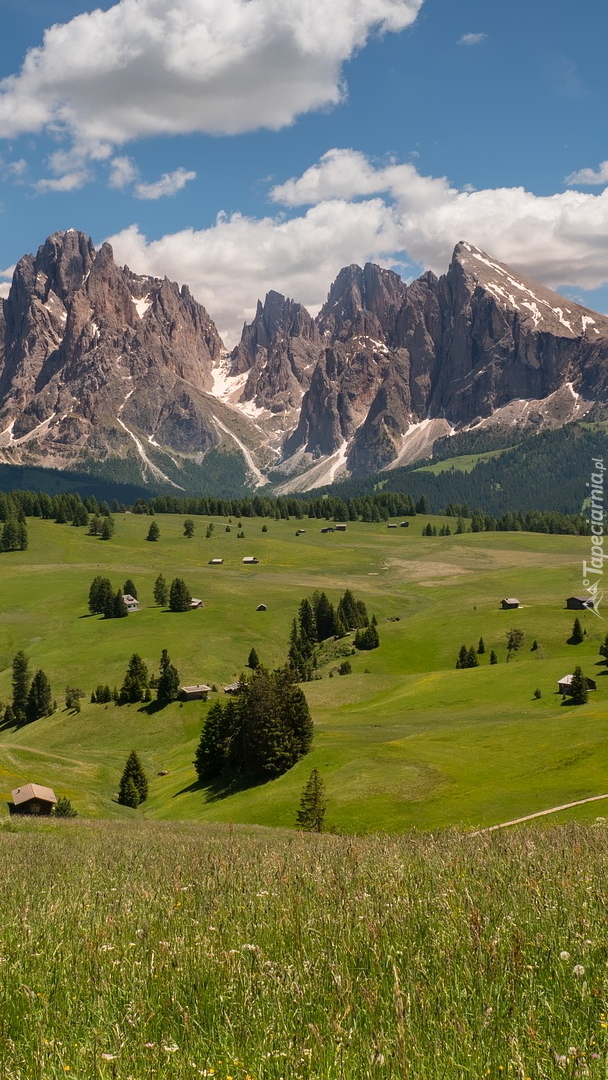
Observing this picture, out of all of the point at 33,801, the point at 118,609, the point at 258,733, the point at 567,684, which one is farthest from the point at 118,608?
the point at 33,801

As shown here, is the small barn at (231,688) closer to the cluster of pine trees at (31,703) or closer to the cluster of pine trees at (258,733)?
the cluster of pine trees at (31,703)

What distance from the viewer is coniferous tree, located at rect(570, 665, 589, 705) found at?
8881cm

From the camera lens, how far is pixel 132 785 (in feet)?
263

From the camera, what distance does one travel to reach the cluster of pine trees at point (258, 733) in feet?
249

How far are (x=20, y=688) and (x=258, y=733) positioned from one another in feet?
220

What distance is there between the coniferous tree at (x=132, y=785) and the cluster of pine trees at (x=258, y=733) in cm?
592

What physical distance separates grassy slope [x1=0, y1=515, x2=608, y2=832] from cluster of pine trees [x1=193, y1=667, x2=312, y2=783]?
99.7 inches

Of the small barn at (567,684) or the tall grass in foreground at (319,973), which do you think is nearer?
the tall grass in foreground at (319,973)

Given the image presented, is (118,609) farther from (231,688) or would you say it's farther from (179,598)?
(231,688)

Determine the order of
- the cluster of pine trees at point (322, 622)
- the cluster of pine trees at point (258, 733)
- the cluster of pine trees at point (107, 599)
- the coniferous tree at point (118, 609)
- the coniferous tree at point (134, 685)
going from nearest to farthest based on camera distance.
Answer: the cluster of pine trees at point (258, 733)
the coniferous tree at point (134, 685)
the cluster of pine trees at point (322, 622)
the coniferous tree at point (118, 609)
the cluster of pine trees at point (107, 599)

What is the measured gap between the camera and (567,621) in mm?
142875

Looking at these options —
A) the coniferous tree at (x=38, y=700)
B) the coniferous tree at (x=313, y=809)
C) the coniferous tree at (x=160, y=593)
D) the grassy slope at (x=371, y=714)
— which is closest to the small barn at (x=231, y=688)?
the grassy slope at (x=371, y=714)

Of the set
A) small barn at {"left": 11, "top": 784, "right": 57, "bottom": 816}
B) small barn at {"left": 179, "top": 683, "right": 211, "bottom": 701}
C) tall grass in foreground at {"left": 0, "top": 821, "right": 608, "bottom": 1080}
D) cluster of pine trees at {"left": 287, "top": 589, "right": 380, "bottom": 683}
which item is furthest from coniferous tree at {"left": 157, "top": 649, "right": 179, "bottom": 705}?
tall grass in foreground at {"left": 0, "top": 821, "right": 608, "bottom": 1080}

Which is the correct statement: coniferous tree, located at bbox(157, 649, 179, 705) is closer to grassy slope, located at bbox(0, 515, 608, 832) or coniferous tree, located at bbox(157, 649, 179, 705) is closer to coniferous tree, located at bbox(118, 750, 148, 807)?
grassy slope, located at bbox(0, 515, 608, 832)
